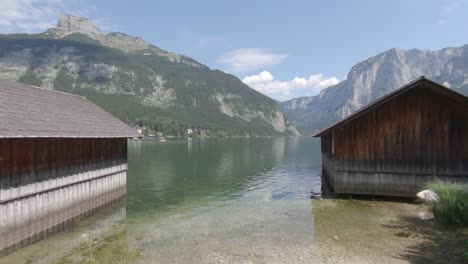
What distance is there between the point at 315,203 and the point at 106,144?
14688mm

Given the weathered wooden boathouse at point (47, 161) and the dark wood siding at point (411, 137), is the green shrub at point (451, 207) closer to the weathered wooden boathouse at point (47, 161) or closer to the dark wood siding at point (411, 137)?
the dark wood siding at point (411, 137)

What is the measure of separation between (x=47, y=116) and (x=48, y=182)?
10.7 ft

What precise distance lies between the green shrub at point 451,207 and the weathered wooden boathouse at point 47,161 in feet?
58.1

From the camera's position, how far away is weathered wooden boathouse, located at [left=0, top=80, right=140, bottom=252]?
41.1 feet

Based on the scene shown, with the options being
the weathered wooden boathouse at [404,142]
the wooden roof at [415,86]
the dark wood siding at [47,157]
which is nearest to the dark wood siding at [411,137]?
the weathered wooden boathouse at [404,142]

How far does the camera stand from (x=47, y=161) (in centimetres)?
1487

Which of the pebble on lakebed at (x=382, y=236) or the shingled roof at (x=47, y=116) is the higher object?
the shingled roof at (x=47, y=116)

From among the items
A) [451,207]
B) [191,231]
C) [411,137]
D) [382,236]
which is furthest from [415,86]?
[191,231]

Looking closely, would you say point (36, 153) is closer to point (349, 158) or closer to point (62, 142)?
point (62, 142)

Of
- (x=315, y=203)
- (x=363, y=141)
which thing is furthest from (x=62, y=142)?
(x=363, y=141)

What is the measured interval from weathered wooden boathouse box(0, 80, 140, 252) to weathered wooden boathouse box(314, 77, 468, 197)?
15487mm

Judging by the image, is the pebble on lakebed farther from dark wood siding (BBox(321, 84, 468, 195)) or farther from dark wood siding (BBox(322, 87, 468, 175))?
dark wood siding (BBox(322, 87, 468, 175))

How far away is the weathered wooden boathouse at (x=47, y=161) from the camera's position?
12516 mm

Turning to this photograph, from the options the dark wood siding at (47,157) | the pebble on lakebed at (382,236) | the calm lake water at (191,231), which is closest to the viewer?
the pebble on lakebed at (382,236)
